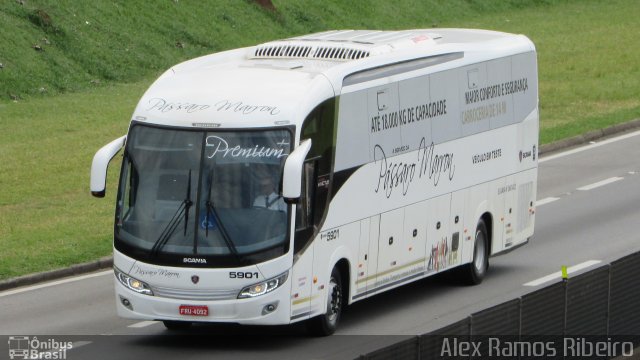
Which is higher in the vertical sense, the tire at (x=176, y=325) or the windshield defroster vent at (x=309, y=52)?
the windshield defroster vent at (x=309, y=52)

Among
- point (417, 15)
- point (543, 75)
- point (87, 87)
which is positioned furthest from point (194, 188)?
point (417, 15)

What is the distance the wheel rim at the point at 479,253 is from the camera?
2058 centimetres

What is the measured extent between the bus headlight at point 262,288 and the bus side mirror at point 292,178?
3.08 ft

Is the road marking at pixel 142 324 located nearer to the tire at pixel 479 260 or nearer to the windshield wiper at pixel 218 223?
the windshield wiper at pixel 218 223

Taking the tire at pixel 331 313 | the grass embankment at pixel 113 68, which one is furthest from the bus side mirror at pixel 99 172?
the grass embankment at pixel 113 68

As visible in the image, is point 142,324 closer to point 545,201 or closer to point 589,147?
point 545,201

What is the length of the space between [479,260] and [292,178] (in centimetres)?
600

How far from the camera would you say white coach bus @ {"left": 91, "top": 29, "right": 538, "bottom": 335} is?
15914 millimetres

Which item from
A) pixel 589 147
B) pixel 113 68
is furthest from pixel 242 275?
pixel 113 68

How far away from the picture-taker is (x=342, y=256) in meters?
17.0

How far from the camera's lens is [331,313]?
673 inches

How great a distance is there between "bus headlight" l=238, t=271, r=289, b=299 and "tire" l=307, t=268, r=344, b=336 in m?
1.02

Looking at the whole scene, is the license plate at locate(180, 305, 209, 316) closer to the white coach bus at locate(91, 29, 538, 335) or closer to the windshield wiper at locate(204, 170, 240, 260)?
the white coach bus at locate(91, 29, 538, 335)

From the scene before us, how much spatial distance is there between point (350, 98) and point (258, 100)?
4.52ft
